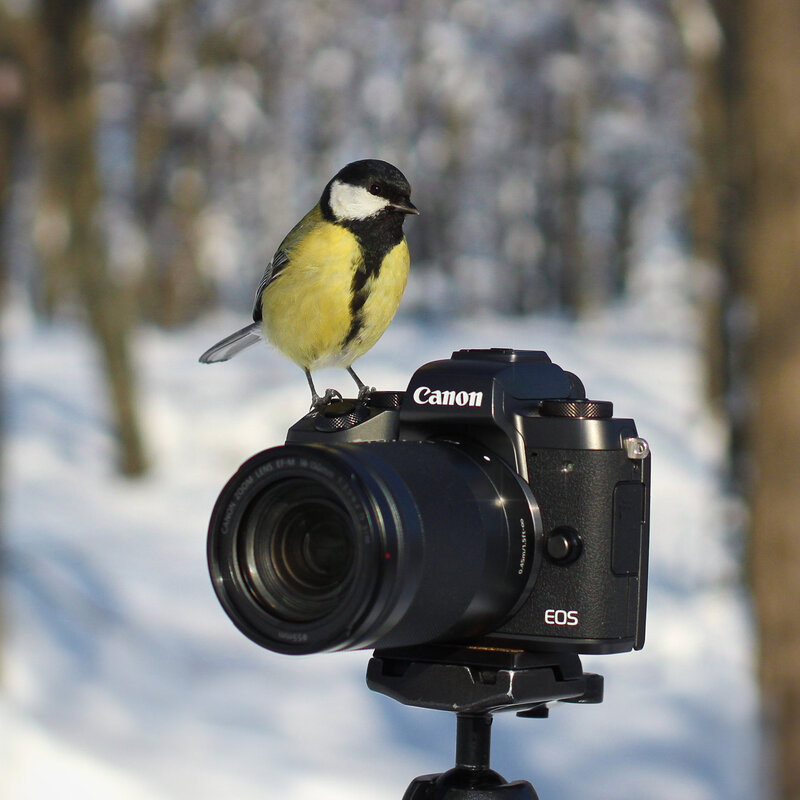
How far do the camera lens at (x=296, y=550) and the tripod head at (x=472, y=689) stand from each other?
0.89 feet

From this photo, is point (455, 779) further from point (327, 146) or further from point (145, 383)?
point (327, 146)

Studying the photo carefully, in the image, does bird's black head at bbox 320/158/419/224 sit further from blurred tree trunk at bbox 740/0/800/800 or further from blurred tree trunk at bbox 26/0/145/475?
blurred tree trunk at bbox 26/0/145/475

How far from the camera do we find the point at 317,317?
7.32ft

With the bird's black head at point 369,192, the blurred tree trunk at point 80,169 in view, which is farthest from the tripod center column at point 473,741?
the blurred tree trunk at point 80,169

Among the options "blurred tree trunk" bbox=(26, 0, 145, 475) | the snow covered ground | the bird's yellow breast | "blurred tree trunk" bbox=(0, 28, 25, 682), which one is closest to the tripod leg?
the bird's yellow breast

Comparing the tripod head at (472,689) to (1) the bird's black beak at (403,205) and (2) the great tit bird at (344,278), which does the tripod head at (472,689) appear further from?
(1) the bird's black beak at (403,205)

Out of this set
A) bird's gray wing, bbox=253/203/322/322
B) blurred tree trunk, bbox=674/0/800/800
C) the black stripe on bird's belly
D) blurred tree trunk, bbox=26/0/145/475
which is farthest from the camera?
blurred tree trunk, bbox=26/0/145/475

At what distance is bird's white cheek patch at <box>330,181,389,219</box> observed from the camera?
83.8 inches

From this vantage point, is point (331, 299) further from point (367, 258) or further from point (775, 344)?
point (775, 344)

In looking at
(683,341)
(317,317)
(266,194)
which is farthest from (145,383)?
(266,194)

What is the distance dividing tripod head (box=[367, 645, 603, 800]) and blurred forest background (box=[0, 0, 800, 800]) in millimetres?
2491

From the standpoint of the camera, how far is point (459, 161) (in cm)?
2703

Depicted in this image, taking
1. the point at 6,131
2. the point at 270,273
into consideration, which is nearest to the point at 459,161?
the point at 6,131

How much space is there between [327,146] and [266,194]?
278 centimetres
